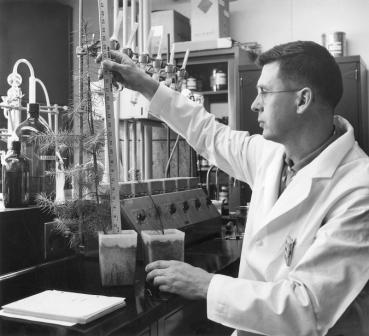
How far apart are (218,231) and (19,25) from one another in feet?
10.5

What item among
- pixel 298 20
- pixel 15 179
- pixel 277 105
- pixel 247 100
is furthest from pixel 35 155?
pixel 298 20

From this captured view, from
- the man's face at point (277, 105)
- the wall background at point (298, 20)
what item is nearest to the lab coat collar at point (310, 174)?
the man's face at point (277, 105)

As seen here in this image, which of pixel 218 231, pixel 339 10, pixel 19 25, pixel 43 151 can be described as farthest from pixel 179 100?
pixel 19 25

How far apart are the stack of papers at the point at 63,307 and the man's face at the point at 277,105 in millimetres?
658

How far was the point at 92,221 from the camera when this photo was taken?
4.43 feet

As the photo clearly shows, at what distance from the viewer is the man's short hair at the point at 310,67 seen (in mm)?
1341

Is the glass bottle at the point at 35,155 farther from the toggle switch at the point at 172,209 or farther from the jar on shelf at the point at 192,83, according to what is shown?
the jar on shelf at the point at 192,83

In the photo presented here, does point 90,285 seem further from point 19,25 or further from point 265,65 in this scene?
point 19,25

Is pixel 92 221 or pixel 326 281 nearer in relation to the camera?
pixel 326 281

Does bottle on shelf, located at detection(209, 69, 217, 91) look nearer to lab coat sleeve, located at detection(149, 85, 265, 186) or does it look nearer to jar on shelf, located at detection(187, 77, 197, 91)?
jar on shelf, located at detection(187, 77, 197, 91)

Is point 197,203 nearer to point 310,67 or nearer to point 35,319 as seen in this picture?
point 310,67

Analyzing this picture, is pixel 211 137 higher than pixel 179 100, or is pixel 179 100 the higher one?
pixel 179 100

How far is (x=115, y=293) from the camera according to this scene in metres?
1.19

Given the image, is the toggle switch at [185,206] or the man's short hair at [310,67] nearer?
the man's short hair at [310,67]
